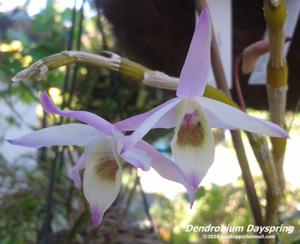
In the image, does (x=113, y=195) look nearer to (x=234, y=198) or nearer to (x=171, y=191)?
(x=234, y=198)

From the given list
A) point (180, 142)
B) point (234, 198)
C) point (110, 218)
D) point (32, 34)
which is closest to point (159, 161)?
point (180, 142)

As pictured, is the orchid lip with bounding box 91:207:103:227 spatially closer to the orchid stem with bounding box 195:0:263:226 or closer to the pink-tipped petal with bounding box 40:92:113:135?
the pink-tipped petal with bounding box 40:92:113:135

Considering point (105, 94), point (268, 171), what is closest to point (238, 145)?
point (268, 171)

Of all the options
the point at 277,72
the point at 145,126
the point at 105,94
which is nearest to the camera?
the point at 145,126

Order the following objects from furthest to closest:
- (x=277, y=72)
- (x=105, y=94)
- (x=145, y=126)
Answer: (x=105, y=94) → (x=277, y=72) → (x=145, y=126)

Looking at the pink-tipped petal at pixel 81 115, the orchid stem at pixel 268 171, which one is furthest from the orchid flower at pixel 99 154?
the orchid stem at pixel 268 171

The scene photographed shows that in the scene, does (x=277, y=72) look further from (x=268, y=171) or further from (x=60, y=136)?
(x=60, y=136)

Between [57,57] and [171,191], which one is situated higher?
[57,57]
